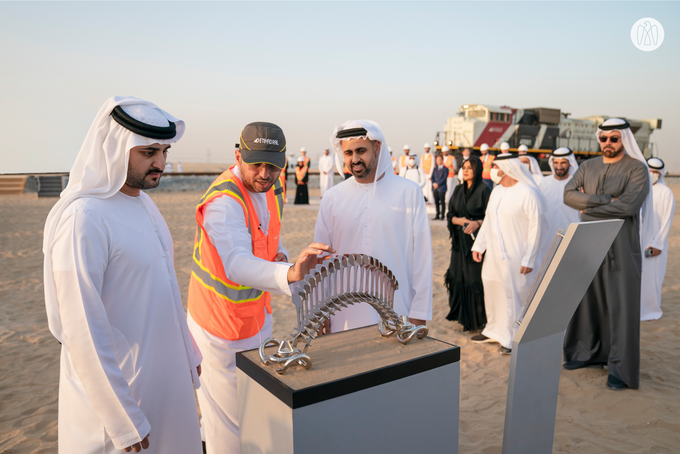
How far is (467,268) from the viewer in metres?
5.02

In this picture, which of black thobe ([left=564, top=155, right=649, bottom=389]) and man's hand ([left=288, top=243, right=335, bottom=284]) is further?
black thobe ([left=564, top=155, right=649, bottom=389])

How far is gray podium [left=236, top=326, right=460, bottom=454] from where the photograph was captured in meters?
1.36

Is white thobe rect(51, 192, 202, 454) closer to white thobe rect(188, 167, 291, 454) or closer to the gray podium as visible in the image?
white thobe rect(188, 167, 291, 454)

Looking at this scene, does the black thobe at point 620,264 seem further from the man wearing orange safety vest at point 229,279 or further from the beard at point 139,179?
the beard at point 139,179

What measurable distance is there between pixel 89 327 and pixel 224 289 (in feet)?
2.41

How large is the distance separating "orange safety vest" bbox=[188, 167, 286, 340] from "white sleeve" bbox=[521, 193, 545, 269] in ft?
9.64

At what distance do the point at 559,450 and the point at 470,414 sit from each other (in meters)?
0.64

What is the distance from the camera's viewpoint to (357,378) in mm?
1444

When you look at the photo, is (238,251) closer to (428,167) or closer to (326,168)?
(428,167)

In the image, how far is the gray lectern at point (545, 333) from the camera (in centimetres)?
195

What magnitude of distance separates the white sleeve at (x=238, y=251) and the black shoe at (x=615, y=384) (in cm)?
318

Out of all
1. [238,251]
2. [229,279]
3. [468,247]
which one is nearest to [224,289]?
[229,279]

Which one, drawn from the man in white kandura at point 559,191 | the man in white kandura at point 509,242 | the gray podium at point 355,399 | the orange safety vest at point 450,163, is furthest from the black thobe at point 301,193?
the gray podium at point 355,399

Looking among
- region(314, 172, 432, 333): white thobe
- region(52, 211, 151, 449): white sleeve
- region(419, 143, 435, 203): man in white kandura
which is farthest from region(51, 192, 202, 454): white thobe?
region(419, 143, 435, 203): man in white kandura
